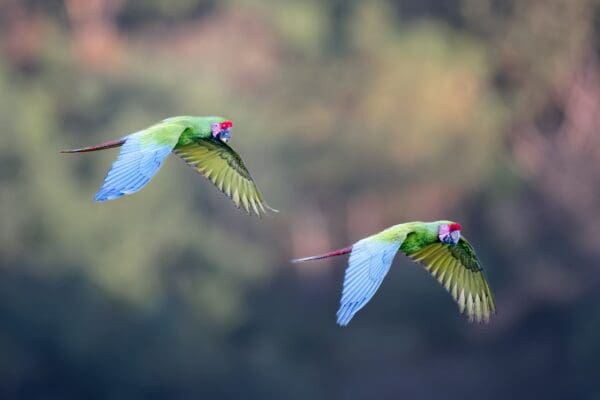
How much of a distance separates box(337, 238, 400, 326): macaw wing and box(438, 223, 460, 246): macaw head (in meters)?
0.36

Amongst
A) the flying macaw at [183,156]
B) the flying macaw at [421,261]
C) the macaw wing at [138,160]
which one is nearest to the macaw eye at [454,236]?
the flying macaw at [421,261]

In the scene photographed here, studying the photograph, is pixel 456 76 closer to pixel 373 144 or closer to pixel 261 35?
pixel 373 144

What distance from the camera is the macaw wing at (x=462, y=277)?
618 cm

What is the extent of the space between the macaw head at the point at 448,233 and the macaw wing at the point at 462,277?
1.39 ft

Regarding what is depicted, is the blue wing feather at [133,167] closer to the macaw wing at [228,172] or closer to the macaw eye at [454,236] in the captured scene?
the macaw wing at [228,172]

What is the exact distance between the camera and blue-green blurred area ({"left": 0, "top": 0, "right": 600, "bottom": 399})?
52.2 feet

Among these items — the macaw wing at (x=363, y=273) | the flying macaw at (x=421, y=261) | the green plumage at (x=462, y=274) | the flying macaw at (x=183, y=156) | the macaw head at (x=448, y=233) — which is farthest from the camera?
the green plumage at (x=462, y=274)

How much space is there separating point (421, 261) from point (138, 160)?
5.04 feet

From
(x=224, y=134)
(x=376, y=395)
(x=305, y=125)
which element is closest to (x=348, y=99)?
(x=305, y=125)

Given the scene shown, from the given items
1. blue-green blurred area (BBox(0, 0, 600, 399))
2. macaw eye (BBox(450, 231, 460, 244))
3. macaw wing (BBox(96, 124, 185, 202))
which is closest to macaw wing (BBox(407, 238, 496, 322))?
macaw eye (BBox(450, 231, 460, 244))

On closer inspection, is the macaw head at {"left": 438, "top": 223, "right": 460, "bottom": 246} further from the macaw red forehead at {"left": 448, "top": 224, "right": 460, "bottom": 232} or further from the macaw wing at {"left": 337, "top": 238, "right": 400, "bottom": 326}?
the macaw wing at {"left": 337, "top": 238, "right": 400, "bottom": 326}

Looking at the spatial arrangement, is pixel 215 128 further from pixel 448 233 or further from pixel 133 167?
pixel 448 233

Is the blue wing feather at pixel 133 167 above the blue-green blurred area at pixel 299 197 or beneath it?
beneath

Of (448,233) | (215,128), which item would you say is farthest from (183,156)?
(448,233)
